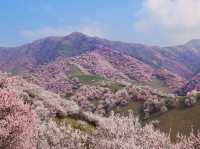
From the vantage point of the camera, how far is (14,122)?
25.5 meters

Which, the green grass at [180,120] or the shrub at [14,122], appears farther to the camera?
the green grass at [180,120]

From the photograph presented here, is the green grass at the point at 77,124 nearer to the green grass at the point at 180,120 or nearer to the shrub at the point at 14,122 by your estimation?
the shrub at the point at 14,122

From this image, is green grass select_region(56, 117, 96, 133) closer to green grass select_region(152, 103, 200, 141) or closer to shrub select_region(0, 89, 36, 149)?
shrub select_region(0, 89, 36, 149)

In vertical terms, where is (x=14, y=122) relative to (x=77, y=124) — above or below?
above

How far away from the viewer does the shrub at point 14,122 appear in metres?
25.2

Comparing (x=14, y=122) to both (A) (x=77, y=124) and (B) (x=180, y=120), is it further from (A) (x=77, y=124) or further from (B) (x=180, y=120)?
(B) (x=180, y=120)

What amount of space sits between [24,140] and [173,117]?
152299mm

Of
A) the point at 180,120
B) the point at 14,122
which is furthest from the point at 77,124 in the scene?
the point at 180,120

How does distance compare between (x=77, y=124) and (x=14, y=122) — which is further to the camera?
(x=77, y=124)

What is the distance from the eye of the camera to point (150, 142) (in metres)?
39.6

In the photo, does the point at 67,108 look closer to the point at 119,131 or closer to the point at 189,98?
the point at 119,131

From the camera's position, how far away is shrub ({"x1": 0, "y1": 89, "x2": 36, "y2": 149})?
25.2 metres

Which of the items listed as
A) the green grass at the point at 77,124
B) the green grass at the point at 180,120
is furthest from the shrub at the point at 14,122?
the green grass at the point at 180,120

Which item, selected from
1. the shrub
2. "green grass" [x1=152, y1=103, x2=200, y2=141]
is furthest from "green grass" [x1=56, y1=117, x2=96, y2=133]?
"green grass" [x1=152, y1=103, x2=200, y2=141]
